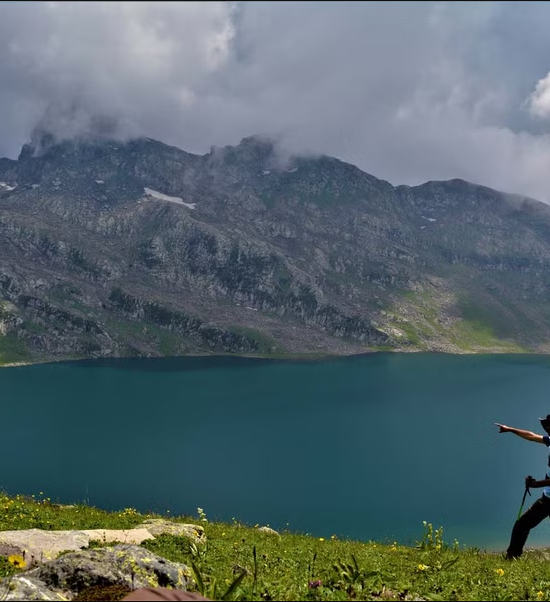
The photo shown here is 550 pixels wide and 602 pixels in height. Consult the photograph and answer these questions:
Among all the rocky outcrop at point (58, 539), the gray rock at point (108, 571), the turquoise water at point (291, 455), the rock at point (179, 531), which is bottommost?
the turquoise water at point (291, 455)

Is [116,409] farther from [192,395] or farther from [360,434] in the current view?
[360,434]

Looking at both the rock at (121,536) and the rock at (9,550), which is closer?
the rock at (9,550)

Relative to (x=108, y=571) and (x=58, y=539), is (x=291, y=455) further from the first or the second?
(x=108, y=571)

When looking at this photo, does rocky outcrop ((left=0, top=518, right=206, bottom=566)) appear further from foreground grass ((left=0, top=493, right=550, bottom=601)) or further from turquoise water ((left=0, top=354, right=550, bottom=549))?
turquoise water ((left=0, top=354, right=550, bottom=549))

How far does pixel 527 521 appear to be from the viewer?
1513 cm

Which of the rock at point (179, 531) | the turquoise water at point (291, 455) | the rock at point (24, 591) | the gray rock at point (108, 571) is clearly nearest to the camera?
the rock at point (24, 591)

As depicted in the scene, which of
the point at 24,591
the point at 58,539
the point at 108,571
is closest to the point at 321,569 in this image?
the point at 108,571

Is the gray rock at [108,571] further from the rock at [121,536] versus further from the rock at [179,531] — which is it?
the rock at [179,531]

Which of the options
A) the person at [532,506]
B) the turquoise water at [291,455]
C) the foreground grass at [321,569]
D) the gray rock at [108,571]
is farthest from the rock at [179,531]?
the turquoise water at [291,455]

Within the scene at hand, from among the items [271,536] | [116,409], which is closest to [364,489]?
[271,536]

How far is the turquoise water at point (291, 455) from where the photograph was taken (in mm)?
68250

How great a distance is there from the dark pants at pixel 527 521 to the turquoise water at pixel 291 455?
512 inches

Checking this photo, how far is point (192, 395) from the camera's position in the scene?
16050 centimetres

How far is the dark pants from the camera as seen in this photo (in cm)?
1470
